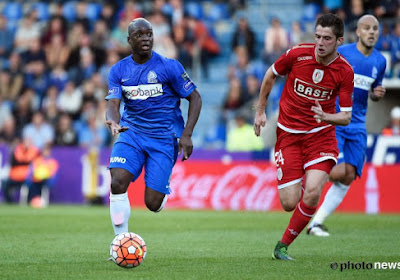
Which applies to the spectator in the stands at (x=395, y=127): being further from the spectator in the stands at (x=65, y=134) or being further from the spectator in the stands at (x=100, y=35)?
the spectator in the stands at (x=100, y=35)

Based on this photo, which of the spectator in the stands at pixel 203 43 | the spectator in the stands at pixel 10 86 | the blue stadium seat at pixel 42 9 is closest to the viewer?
the spectator in the stands at pixel 203 43

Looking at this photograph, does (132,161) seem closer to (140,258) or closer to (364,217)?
(140,258)

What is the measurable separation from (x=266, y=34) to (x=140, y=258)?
1476 cm

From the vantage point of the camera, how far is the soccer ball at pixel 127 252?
325 inches

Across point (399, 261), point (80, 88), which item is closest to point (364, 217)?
point (399, 261)

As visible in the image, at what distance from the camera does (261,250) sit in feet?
33.6

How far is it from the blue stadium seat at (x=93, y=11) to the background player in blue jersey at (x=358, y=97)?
46.8ft

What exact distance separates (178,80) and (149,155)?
3.01ft

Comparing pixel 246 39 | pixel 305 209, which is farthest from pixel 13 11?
pixel 305 209

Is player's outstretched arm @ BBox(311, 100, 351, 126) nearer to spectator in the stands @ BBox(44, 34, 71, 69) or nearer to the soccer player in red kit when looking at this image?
the soccer player in red kit

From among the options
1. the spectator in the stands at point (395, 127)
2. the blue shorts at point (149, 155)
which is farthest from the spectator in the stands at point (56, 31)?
the blue shorts at point (149, 155)

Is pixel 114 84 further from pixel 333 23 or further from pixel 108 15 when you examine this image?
pixel 108 15

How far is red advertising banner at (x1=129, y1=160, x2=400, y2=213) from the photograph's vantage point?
58.2 feet

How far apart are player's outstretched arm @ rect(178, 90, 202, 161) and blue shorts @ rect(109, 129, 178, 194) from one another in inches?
9.4
